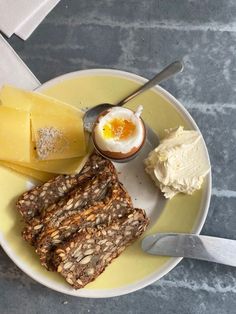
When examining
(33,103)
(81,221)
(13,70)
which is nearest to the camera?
(81,221)

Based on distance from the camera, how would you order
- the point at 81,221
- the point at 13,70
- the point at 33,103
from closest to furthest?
the point at 81,221 < the point at 33,103 < the point at 13,70

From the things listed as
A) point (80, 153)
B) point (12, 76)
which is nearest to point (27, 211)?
point (80, 153)

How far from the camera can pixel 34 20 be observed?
1.71 meters

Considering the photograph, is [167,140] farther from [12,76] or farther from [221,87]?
[12,76]

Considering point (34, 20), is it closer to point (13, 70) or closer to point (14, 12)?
point (14, 12)

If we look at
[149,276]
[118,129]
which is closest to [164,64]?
[118,129]

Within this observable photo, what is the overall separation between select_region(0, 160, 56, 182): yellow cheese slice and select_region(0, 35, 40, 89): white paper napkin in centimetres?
26

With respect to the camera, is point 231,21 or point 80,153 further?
point 231,21

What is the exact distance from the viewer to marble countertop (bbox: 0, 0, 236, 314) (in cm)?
160

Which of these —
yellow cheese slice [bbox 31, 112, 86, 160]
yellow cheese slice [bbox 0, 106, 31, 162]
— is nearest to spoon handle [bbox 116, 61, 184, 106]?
yellow cheese slice [bbox 31, 112, 86, 160]

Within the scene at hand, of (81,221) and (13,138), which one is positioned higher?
(13,138)

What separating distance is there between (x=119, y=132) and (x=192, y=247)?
0.38 meters

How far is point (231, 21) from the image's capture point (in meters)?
1.72

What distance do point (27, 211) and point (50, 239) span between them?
0.35 ft
